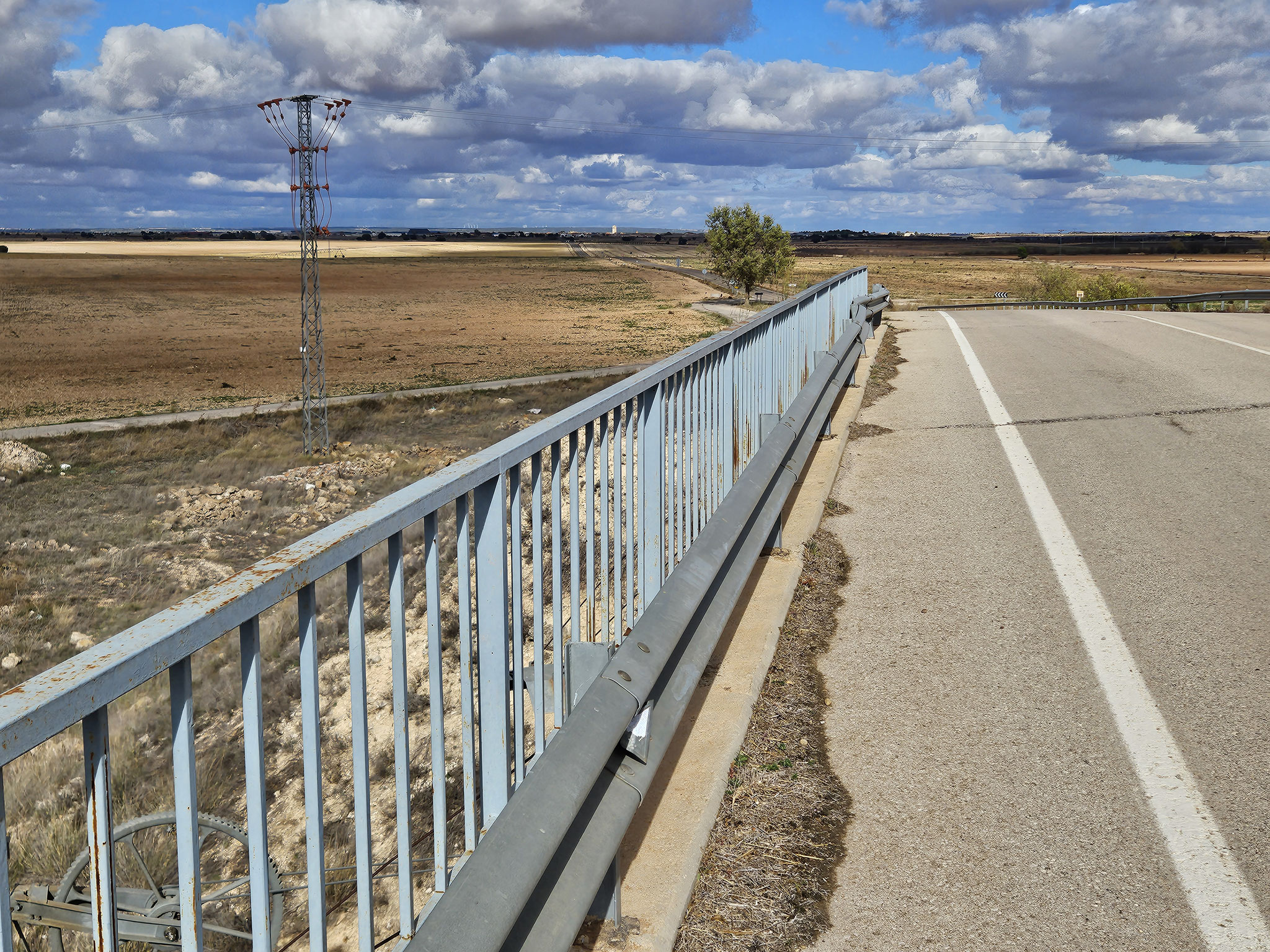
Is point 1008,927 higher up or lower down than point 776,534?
lower down

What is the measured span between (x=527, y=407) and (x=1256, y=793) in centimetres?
→ 2074

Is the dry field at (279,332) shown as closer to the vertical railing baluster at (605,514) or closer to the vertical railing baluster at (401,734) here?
the vertical railing baluster at (605,514)

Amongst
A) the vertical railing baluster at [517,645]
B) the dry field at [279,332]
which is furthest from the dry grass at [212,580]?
the dry field at [279,332]

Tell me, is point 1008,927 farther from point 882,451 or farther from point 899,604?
point 882,451

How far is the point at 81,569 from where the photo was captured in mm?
13406

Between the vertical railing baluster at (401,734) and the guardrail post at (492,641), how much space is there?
1.31 ft

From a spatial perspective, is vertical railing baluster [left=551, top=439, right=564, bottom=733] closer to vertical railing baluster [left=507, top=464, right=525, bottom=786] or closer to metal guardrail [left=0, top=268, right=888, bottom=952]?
metal guardrail [left=0, top=268, right=888, bottom=952]

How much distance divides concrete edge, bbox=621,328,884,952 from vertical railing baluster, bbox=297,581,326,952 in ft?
4.20

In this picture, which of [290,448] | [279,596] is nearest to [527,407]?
[290,448]

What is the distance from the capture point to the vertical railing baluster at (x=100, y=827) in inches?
56.0

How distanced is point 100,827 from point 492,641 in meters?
1.33

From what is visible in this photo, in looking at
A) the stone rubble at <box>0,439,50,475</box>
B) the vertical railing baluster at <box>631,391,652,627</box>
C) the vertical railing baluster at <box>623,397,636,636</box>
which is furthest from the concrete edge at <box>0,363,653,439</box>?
the vertical railing baluster at <box>623,397,636,636</box>

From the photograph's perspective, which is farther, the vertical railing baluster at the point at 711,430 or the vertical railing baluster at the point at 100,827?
the vertical railing baluster at the point at 711,430

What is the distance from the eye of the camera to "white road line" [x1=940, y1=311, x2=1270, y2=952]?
126 inches
